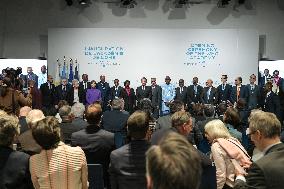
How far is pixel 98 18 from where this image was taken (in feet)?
52.7

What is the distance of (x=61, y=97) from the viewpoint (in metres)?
13.8

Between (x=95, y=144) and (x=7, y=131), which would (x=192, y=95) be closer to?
(x=95, y=144)

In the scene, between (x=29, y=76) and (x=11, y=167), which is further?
(x=29, y=76)

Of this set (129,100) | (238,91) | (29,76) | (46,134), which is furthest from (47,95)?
(46,134)

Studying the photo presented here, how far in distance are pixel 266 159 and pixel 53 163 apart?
159 cm

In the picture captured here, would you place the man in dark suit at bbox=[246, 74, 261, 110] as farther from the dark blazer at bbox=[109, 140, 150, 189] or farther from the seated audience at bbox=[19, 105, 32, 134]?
the dark blazer at bbox=[109, 140, 150, 189]

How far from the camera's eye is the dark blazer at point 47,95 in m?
13.7

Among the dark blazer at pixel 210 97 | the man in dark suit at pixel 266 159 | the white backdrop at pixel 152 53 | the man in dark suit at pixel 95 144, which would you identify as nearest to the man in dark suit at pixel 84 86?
the white backdrop at pixel 152 53

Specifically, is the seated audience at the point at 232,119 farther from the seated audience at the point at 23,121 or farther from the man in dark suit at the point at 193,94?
the man in dark suit at the point at 193,94

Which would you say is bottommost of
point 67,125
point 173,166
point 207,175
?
point 207,175

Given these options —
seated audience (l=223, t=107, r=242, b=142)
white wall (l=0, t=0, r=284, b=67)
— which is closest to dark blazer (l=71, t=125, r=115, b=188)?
seated audience (l=223, t=107, r=242, b=142)

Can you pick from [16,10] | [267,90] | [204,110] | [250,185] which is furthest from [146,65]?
[250,185]

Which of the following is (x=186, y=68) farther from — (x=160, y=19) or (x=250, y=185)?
(x=250, y=185)

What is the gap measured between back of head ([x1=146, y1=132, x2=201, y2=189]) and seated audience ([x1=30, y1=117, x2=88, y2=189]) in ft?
5.67
